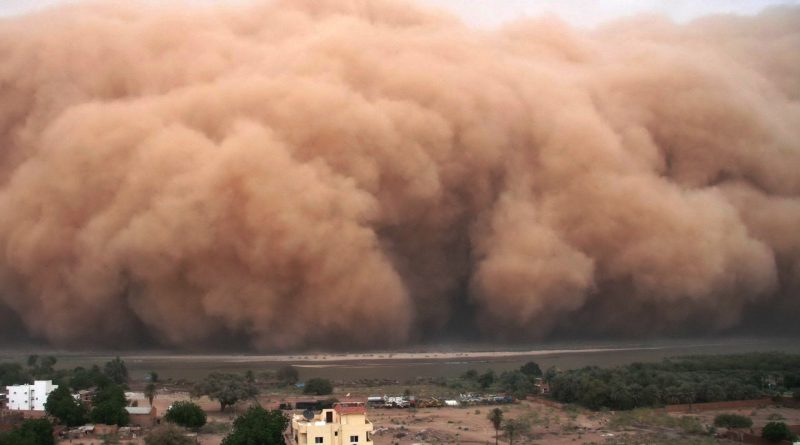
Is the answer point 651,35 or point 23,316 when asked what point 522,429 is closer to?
point 23,316

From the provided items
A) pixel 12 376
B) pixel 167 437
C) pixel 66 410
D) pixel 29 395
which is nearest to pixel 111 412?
pixel 66 410

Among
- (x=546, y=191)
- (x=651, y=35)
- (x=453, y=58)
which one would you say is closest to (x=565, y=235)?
(x=546, y=191)

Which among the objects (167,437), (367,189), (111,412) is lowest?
(167,437)

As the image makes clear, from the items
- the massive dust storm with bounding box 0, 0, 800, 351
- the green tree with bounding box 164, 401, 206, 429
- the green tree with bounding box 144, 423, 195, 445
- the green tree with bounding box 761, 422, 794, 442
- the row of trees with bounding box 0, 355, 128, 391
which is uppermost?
the massive dust storm with bounding box 0, 0, 800, 351

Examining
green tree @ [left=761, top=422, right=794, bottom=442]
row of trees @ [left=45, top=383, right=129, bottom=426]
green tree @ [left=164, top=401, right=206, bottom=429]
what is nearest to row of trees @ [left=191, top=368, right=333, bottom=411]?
row of trees @ [left=45, top=383, right=129, bottom=426]

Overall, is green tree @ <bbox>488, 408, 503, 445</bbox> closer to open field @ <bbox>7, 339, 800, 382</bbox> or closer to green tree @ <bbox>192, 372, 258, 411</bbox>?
green tree @ <bbox>192, 372, 258, 411</bbox>

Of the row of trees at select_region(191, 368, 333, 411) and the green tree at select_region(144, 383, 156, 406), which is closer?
the row of trees at select_region(191, 368, 333, 411)

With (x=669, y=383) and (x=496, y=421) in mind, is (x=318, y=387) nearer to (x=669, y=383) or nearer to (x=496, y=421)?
(x=496, y=421)
